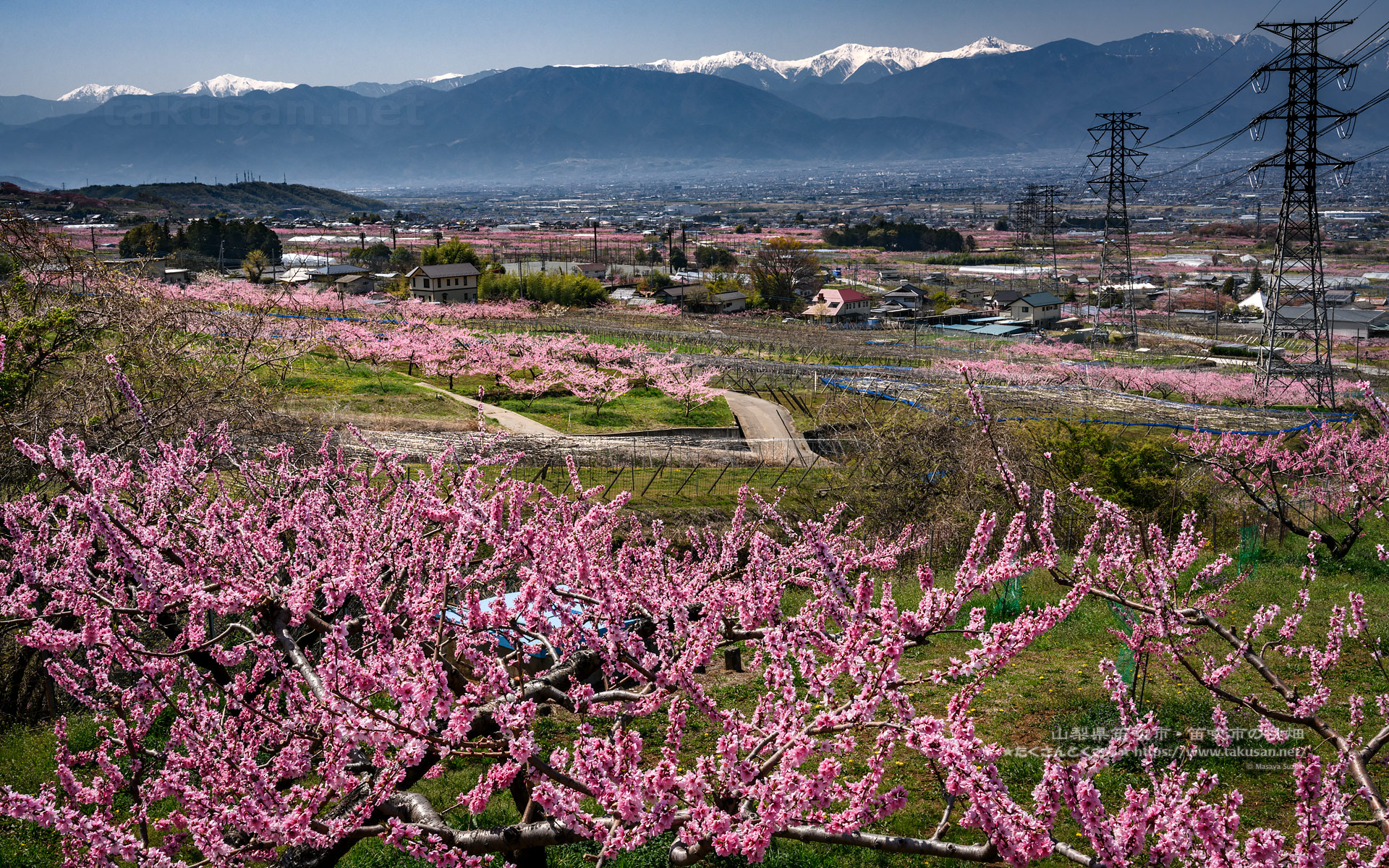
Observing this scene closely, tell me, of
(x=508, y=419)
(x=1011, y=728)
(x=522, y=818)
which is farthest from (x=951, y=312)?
(x=522, y=818)

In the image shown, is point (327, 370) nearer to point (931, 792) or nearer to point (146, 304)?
point (146, 304)

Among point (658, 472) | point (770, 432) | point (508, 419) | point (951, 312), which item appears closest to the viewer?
point (658, 472)

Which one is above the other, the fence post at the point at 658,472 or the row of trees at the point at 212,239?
the row of trees at the point at 212,239

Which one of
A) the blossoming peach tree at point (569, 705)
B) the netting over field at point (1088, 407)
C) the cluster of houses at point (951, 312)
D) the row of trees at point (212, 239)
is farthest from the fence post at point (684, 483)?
the row of trees at point (212, 239)

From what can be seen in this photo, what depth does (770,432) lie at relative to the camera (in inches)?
1336

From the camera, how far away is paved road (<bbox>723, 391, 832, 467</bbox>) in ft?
97.1

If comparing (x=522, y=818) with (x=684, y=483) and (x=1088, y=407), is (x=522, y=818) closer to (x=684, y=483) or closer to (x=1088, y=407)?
(x=684, y=483)

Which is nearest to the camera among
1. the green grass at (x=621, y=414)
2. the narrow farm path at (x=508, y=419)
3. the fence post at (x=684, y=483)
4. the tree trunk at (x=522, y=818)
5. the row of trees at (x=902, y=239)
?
the tree trunk at (x=522, y=818)

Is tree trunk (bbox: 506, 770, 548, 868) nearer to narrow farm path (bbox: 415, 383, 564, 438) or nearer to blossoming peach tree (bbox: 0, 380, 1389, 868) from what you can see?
blossoming peach tree (bbox: 0, 380, 1389, 868)

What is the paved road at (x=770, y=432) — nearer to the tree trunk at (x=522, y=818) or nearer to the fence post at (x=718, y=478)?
the fence post at (x=718, y=478)

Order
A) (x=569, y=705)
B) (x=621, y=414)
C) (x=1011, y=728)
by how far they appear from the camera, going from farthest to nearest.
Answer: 1. (x=621, y=414)
2. (x=1011, y=728)
3. (x=569, y=705)

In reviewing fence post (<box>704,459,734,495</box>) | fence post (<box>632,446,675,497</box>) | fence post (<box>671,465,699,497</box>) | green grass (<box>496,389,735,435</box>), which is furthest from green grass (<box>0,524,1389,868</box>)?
green grass (<box>496,389,735,435</box>)

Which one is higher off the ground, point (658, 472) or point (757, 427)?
point (658, 472)

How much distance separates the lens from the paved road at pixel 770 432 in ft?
97.1
